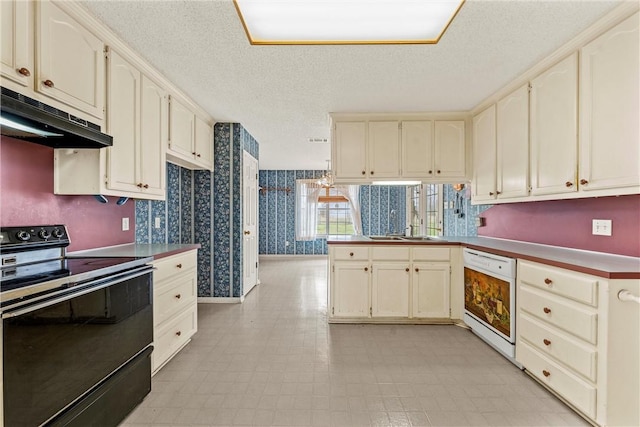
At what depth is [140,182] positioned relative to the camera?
2.22 meters

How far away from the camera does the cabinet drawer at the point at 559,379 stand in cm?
158

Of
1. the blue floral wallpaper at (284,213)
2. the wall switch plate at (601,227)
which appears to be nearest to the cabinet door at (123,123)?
the wall switch plate at (601,227)

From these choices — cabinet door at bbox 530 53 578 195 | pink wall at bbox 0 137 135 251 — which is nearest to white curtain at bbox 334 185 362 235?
cabinet door at bbox 530 53 578 195

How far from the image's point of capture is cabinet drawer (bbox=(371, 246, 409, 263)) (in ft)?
9.86

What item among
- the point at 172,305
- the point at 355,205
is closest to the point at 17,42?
the point at 172,305

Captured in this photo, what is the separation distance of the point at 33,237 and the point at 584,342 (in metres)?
3.18

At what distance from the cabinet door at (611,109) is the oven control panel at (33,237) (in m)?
3.39

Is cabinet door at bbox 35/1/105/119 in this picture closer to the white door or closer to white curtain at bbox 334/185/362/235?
the white door

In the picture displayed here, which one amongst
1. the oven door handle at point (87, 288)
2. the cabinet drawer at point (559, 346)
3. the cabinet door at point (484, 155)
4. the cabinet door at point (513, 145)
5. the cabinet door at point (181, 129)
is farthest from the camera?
the cabinet door at point (484, 155)

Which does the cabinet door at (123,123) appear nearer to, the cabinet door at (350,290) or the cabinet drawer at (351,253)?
the cabinet drawer at (351,253)

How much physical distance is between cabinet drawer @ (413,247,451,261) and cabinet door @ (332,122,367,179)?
103cm

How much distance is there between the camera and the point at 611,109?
Result: 171 cm

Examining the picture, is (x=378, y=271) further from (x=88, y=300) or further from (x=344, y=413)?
(x=88, y=300)

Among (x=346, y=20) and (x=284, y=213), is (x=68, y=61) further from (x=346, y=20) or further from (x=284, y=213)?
(x=284, y=213)
